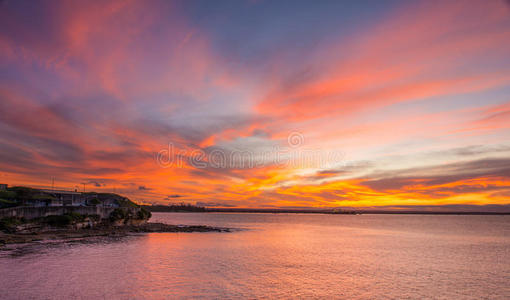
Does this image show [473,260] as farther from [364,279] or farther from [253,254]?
[253,254]

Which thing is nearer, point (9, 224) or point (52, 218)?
point (9, 224)

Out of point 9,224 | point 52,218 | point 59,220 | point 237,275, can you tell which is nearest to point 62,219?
point 59,220

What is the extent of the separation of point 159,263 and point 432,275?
3198 cm

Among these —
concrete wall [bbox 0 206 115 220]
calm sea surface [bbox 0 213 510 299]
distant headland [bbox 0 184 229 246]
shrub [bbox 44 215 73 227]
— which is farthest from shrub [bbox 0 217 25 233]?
calm sea surface [bbox 0 213 510 299]

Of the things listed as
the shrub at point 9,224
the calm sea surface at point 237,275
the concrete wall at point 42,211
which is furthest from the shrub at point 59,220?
the calm sea surface at point 237,275

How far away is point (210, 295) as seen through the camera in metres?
27.5

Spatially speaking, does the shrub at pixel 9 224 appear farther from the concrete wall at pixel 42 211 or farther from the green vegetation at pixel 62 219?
the green vegetation at pixel 62 219

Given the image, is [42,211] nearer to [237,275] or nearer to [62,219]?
[62,219]

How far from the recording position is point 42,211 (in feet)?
244

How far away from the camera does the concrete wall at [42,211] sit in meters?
66.2

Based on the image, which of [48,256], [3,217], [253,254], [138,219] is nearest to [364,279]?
[253,254]

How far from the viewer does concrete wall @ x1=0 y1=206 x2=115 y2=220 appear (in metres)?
66.2

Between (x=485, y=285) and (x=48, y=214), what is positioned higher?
(x=48, y=214)

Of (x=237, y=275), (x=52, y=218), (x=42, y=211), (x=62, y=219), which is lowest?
(x=237, y=275)
